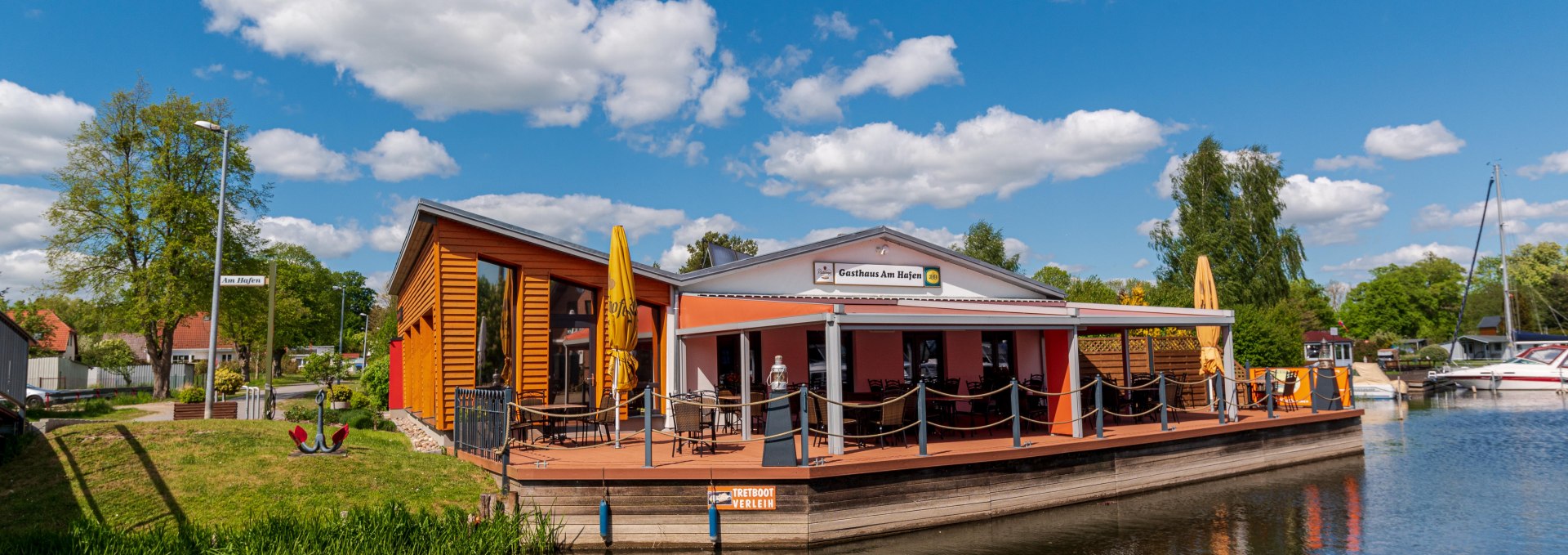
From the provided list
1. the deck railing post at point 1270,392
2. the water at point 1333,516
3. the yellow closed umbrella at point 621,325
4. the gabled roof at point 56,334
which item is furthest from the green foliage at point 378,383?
the gabled roof at point 56,334

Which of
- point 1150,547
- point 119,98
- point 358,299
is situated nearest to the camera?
point 1150,547

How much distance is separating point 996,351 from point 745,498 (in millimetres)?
9745

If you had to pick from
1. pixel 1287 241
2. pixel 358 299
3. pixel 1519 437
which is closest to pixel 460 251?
pixel 1519 437

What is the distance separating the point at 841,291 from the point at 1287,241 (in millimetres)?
29714

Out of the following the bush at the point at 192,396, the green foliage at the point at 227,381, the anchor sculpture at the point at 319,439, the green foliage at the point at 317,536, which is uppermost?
the green foliage at the point at 227,381

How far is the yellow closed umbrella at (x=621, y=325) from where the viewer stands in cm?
1219

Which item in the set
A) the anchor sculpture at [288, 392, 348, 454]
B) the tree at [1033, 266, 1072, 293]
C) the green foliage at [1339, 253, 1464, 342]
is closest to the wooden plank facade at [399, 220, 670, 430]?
the anchor sculpture at [288, 392, 348, 454]

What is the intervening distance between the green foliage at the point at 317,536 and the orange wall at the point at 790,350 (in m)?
6.81

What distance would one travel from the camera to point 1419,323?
248 ft

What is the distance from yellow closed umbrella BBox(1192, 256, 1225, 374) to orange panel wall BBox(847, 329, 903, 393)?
5570 millimetres

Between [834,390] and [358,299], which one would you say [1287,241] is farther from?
[358,299]

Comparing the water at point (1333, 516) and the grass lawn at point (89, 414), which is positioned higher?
the grass lawn at point (89, 414)

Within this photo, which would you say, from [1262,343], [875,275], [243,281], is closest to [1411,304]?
[1262,343]

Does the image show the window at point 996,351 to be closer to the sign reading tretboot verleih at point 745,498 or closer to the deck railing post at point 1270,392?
the deck railing post at point 1270,392
